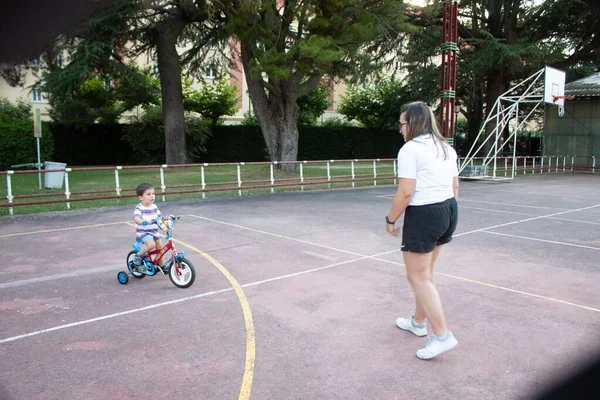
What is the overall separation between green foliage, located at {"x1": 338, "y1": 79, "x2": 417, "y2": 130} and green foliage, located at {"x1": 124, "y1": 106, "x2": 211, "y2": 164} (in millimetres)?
13448

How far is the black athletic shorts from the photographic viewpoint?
4102mm

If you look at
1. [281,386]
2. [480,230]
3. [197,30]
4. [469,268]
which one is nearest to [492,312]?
[469,268]

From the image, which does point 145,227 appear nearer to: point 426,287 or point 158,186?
point 426,287

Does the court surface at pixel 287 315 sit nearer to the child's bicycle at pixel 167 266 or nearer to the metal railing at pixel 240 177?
the child's bicycle at pixel 167 266

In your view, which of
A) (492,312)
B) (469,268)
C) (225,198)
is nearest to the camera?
(492,312)

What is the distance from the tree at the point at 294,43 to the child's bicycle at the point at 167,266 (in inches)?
522

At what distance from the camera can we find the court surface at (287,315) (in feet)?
13.0

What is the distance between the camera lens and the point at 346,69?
944 inches

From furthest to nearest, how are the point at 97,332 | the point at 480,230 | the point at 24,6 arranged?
the point at 480,230, the point at 97,332, the point at 24,6

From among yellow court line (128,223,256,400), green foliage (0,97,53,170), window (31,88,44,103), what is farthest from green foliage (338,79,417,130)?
yellow court line (128,223,256,400)

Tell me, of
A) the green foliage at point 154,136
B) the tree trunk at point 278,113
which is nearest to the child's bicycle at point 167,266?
the tree trunk at point 278,113

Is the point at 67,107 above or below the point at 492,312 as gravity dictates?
above

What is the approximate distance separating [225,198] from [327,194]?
3509 mm

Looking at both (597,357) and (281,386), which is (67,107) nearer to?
(281,386)
